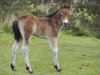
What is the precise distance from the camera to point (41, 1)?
90.6 ft

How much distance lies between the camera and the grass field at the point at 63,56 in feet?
39.0

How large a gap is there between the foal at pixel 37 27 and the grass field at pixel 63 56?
50 centimetres

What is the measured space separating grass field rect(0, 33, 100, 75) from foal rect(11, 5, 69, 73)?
1.63 feet

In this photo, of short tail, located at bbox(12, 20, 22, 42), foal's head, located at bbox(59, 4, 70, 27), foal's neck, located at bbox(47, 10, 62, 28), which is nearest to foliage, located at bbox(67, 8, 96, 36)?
foal's neck, located at bbox(47, 10, 62, 28)

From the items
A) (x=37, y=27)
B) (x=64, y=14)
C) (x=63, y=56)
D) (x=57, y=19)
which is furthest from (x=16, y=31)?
(x=63, y=56)

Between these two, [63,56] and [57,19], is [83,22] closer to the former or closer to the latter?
[63,56]

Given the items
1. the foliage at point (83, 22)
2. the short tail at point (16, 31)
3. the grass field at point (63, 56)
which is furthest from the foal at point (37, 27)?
the foliage at point (83, 22)

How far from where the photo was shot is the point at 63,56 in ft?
47.9

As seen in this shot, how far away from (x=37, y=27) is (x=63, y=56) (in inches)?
118

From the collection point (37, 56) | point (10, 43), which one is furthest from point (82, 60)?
point (10, 43)

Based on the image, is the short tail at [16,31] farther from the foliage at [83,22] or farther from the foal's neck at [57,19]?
the foliage at [83,22]

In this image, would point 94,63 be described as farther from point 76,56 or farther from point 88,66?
point 76,56

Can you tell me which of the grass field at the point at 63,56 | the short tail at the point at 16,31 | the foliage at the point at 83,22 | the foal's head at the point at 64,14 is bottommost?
the foliage at the point at 83,22

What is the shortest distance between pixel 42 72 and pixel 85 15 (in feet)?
36.0
